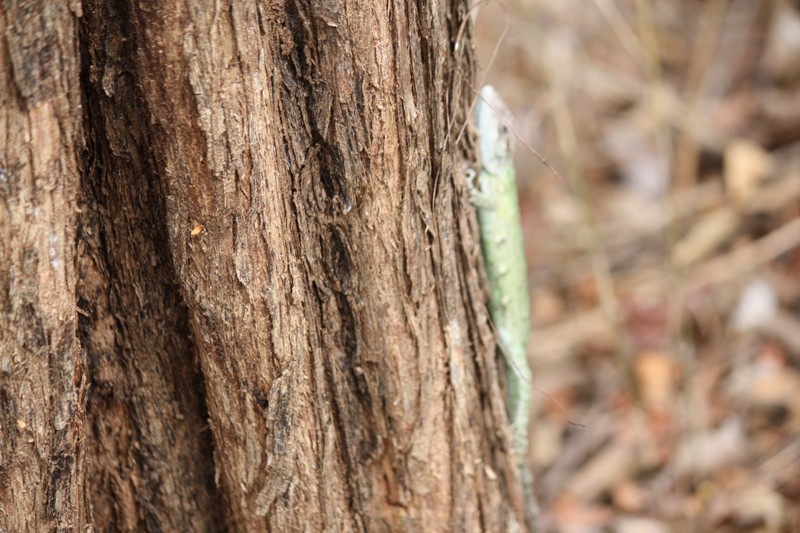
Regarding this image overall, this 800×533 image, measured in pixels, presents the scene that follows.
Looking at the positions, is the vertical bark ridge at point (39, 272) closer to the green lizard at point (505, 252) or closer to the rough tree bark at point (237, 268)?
the rough tree bark at point (237, 268)

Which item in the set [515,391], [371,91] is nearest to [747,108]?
[515,391]

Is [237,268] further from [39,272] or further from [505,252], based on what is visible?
[505,252]

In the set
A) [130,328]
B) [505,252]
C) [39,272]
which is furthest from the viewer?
[505,252]

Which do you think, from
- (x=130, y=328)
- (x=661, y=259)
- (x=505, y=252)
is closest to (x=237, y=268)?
(x=130, y=328)

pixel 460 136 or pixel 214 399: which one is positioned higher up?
pixel 460 136

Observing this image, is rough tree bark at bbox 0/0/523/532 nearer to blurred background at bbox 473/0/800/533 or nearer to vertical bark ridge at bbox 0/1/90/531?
vertical bark ridge at bbox 0/1/90/531

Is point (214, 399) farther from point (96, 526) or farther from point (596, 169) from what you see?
point (596, 169)
